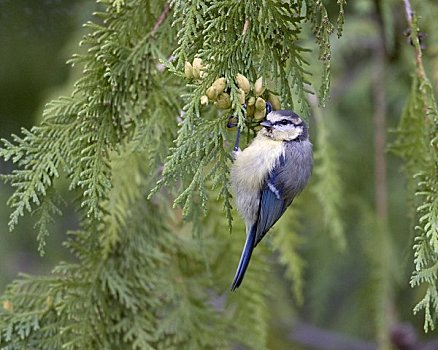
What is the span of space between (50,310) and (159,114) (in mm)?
563

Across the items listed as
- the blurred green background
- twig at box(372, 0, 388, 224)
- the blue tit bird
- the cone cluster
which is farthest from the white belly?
the blurred green background

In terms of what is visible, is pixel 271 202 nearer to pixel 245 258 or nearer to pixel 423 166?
pixel 245 258

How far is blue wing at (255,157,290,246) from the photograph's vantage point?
1.87 meters

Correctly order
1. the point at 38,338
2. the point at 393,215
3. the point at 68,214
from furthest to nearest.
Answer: the point at 68,214 < the point at 393,215 < the point at 38,338

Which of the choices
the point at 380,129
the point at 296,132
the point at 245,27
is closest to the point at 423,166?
the point at 296,132

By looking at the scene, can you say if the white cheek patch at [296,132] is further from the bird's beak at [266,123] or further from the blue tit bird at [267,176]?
the bird's beak at [266,123]

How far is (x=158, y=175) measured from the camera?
214 cm

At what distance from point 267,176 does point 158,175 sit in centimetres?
37

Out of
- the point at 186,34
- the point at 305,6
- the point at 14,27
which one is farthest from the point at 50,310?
the point at 14,27

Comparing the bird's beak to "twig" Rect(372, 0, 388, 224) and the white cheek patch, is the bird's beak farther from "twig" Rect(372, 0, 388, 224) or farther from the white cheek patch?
"twig" Rect(372, 0, 388, 224)

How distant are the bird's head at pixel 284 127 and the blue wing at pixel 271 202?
0.07 m

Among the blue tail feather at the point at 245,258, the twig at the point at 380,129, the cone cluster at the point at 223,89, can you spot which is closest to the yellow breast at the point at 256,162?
the blue tail feather at the point at 245,258

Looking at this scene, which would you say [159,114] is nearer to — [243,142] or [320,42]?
[243,142]

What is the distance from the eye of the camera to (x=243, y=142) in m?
1.88
